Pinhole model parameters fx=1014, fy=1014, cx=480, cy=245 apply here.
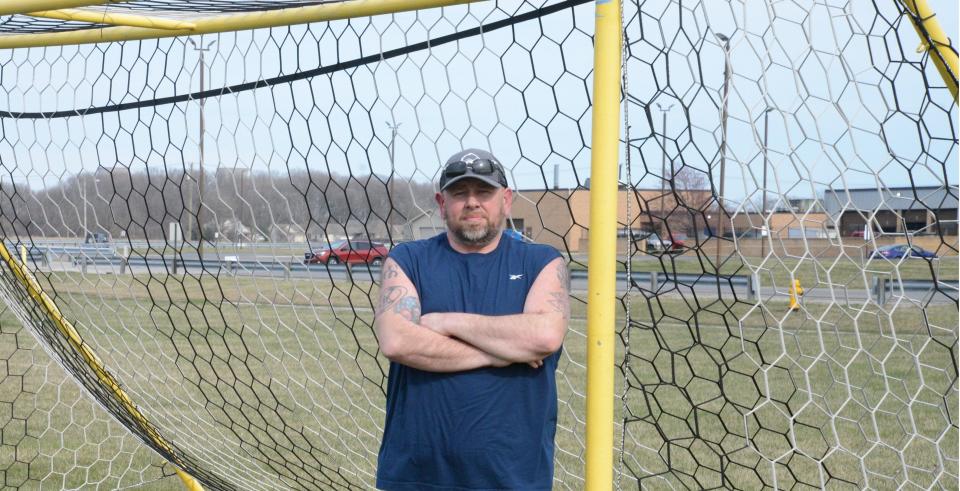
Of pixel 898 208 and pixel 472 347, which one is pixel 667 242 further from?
pixel 472 347

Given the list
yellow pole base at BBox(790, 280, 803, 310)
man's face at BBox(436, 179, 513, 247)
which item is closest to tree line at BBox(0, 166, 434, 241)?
man's face at BBox(436, 179, 513, 247)

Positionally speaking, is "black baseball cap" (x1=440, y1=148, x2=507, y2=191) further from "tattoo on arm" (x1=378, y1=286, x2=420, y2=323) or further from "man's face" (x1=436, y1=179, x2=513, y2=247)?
"tattoo on arm" (x1=378, y1=286, x2=420, y2=323)

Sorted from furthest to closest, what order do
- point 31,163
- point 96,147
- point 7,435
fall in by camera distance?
point 7,435 → point 31,163 → point 96,147

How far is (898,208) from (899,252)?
0.45ft

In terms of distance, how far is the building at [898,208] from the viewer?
9.38 ft

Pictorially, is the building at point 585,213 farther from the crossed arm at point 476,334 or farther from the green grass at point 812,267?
the crossed arm at point 476,334

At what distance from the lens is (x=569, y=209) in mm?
3250

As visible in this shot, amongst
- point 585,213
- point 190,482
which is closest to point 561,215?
point 585,213

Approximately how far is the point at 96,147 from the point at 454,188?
2345mm

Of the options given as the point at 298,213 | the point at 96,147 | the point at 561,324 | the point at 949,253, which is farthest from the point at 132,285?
the point at 949,253

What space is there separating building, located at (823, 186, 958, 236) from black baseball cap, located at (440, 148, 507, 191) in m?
1.02

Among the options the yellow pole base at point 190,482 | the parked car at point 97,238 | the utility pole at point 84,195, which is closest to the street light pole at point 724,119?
the yellow pole base at point 190,482

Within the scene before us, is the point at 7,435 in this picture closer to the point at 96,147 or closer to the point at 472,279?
the point at 96,147

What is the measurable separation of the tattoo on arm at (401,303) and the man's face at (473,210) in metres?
0.21
